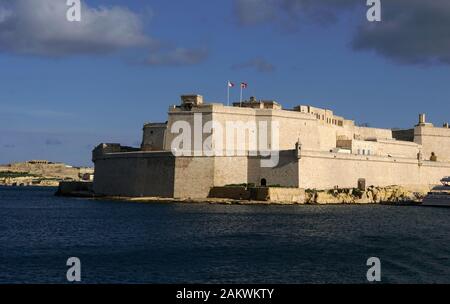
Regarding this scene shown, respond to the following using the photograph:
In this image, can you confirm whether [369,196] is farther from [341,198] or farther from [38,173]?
[38,173]

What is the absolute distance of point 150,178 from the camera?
52844 mm

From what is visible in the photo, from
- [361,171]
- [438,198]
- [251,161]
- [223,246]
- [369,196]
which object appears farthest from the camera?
[361,171]

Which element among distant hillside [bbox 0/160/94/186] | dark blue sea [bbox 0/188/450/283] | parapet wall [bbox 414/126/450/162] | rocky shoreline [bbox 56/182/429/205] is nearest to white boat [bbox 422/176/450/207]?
rocky shoreline [bbox 56/182/429/205]

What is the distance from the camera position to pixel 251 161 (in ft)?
169

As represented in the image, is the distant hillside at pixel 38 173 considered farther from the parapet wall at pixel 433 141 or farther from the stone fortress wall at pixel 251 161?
the parapet wall at pixel 433 141

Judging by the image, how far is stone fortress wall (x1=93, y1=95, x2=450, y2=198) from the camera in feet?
166

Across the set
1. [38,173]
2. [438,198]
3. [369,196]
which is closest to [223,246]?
[369,196]

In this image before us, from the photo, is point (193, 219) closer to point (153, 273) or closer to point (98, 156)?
point (153, 273)

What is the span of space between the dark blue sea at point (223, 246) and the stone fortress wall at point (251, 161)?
8583 millimetres

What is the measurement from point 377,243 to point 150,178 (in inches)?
1126

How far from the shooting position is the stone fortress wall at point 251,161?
5059 centimetres

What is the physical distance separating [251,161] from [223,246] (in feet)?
86.4
